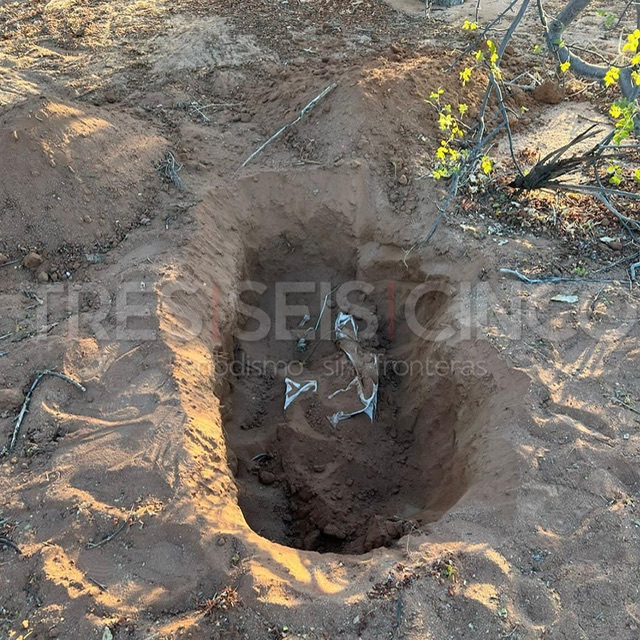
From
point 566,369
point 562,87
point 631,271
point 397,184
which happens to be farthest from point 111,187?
point 562,87

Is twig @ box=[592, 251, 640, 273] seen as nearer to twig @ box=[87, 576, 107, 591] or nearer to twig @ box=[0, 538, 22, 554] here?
twig @ box=[87, 576, 107, 591]

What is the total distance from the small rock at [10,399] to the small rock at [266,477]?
4.93ft

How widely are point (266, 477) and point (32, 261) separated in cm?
218

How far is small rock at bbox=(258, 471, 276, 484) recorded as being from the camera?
371 cm

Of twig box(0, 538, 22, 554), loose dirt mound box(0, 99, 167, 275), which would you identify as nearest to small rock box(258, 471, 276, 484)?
twig box(0, 538, 22, 554)

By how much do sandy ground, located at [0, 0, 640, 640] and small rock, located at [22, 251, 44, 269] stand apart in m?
0.01

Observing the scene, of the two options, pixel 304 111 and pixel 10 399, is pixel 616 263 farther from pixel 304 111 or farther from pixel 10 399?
pixel 10 399

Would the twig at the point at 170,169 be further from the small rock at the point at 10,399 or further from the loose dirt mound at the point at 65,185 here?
the small rock at the point at 10,399

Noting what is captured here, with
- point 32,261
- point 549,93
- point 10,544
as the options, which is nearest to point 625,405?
point 10,544

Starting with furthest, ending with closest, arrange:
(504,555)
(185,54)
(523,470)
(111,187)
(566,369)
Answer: (185,54)
(111,187)
(566,369)
(523,470)
(504,555)

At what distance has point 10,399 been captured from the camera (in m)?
3.17

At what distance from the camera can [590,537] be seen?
2.69m

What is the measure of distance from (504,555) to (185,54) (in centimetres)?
554

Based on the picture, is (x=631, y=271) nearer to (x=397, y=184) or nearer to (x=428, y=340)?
(x=428, y=340)
